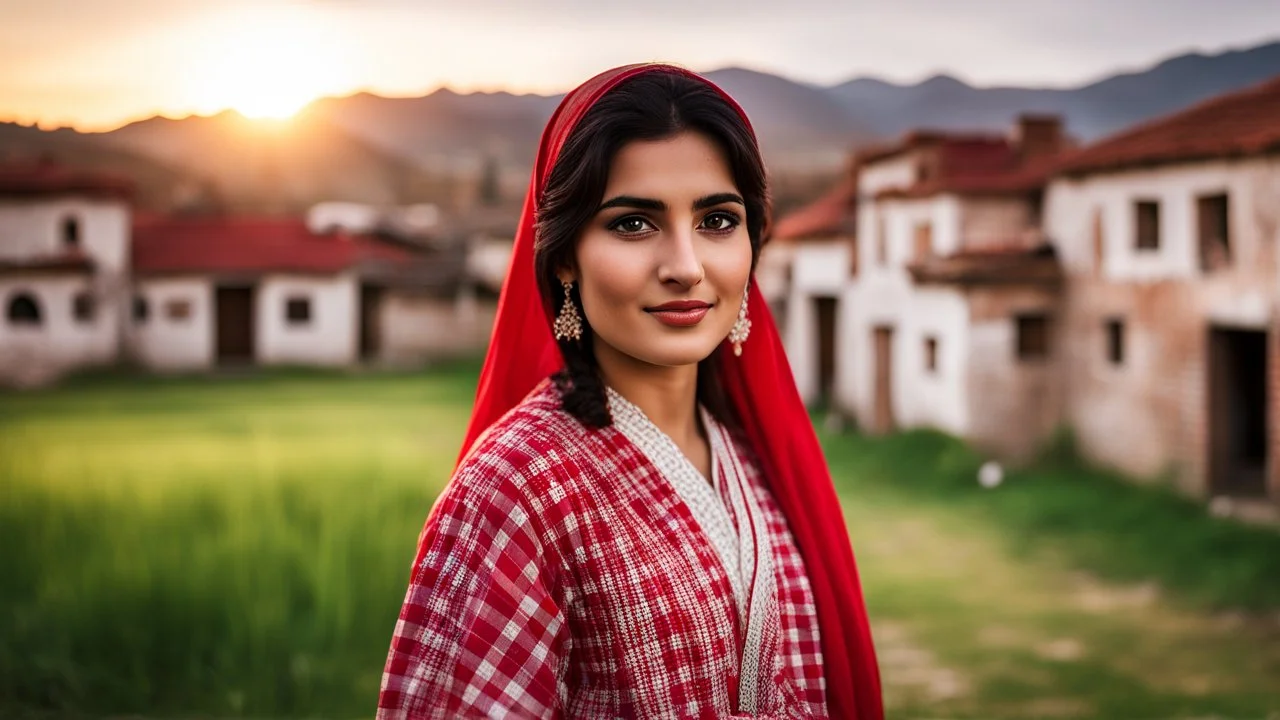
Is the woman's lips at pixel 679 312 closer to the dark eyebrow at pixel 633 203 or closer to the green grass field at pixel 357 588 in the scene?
the dark eyebrow at pixel 633 203

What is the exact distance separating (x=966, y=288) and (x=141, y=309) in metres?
11.3

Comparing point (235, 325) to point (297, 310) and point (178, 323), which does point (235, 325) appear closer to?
point (297, 310)

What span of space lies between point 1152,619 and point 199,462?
5733 millimetres

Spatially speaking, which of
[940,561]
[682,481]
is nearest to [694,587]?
[682,481]

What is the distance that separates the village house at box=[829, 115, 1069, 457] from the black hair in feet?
27.5

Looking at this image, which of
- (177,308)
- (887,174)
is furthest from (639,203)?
(177,308)

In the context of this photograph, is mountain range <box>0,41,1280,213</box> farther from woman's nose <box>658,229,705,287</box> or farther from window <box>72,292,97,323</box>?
woman's nose <box>658,229,705,287</box>

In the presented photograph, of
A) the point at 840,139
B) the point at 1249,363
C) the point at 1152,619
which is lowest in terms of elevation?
the point at 1152,619

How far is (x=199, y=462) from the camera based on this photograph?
661 centimetres

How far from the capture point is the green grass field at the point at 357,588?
4871 millimetres

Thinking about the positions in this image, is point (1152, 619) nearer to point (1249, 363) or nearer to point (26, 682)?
point (1249, 363)

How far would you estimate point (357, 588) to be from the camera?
208 inches

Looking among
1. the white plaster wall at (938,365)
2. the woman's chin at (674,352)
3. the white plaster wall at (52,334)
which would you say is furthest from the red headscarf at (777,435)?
the white plaster wall at (52,334)

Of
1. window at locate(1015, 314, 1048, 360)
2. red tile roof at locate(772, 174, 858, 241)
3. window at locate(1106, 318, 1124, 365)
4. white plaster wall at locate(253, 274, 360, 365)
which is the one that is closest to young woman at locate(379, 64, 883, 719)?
window at locate(1106, 318, 1124, 365)
